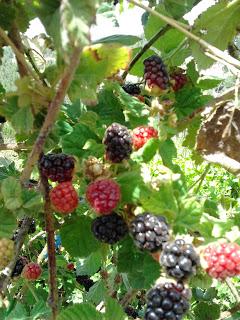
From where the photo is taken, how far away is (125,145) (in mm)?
974

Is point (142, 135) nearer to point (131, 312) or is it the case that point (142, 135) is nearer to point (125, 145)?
point (125, 145)

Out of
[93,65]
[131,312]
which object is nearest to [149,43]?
[93,65]

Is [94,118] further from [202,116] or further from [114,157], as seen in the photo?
[202,116]

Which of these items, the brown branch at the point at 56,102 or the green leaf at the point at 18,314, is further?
the green leaf at the point at 18,314

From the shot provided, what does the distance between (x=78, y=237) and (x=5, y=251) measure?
23 cm

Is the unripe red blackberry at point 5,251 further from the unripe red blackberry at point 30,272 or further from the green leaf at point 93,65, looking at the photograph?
the unripe red blackberry at point 30,272

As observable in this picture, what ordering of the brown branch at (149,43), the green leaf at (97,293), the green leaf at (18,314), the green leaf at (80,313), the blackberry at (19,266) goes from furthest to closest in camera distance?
1. the green leaf at (97,293)
2. the blackberry at (19,266)
3. the green leaf at (18,314)
4. the brown branch at (149,43)
5. the green leaf at (80,313)

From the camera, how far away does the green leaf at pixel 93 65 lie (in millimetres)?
860

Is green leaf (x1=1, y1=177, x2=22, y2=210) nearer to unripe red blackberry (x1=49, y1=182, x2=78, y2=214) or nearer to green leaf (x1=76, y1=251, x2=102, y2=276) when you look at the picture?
unripe red blackberry (x1=49, y1=182, x2=78, y2=214)

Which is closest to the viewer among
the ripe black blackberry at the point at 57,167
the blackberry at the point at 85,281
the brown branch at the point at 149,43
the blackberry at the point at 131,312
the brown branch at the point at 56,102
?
the brown branch at the point at 56,102

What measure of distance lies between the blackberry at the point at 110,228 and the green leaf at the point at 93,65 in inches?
9.0

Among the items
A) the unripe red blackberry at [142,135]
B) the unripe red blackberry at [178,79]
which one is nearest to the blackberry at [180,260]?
the unripe red blackberry at [142,135]

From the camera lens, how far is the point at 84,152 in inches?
43.9

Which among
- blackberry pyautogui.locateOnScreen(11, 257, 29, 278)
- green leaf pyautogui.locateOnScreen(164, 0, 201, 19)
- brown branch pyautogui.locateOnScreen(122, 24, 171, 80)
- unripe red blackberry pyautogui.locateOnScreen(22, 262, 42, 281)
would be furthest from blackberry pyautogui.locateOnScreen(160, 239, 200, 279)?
blackberry pyautogui.locateOnScreen(11, 257, 29, 278)
